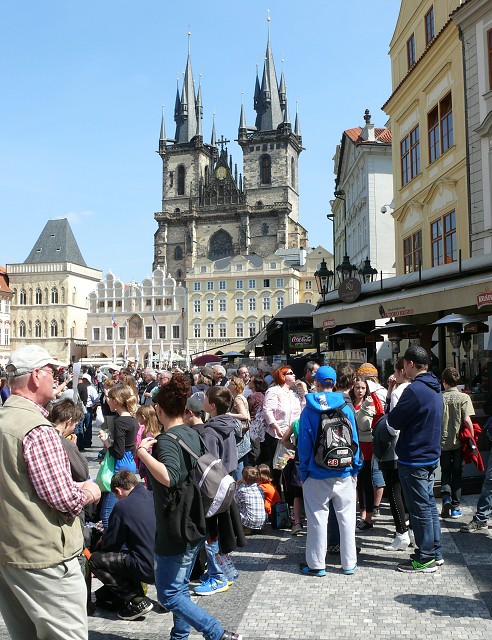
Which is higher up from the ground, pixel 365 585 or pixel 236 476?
pixel 236 476

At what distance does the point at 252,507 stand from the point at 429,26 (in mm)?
17162

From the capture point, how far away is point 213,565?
208 inches

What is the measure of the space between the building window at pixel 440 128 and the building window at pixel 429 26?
2.29 metres

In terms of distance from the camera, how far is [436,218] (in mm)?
18391

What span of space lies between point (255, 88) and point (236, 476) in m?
102

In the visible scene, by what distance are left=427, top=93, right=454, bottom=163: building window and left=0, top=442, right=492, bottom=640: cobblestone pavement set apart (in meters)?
13.5

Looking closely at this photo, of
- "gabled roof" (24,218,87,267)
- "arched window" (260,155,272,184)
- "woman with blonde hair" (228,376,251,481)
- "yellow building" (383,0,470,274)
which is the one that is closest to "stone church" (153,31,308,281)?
"arched window" (260,155,272,184)

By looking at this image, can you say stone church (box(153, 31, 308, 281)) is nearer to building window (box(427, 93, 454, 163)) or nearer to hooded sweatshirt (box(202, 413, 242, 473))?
building window (box(427, 93, 454, 163))

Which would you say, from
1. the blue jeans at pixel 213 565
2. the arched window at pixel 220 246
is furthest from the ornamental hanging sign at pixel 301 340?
the arched window at pixel 220 246

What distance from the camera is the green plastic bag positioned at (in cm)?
646

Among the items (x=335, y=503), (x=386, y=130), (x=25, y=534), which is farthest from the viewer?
(x=386, y=130)

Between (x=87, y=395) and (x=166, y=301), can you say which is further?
(x=166, y=301)

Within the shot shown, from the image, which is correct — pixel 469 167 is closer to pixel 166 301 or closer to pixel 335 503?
pixel 335 503

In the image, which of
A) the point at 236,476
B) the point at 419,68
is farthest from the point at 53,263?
the point at 236,476
